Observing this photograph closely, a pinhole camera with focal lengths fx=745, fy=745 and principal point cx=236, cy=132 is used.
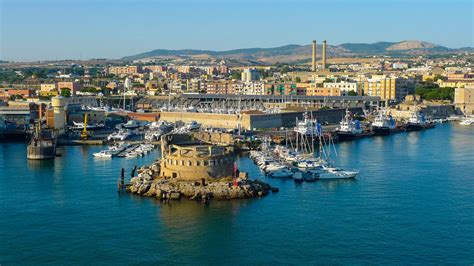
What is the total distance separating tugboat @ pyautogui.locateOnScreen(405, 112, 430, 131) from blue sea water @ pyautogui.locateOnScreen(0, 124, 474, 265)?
8.23m

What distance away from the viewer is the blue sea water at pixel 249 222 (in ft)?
23.6

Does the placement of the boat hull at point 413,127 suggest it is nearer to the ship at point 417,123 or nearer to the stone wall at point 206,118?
the ship at point 417,123

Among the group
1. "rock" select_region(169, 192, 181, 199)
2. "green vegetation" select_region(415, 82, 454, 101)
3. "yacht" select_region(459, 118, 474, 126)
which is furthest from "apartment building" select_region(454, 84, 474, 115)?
"rock" select_region(169, 192, 181, 199)

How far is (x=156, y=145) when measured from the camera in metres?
14.9

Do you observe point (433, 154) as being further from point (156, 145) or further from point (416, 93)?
point (416, 93)

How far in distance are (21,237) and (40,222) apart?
583 mm

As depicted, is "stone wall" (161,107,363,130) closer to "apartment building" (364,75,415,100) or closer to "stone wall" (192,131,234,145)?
"stone wall" (192,131,234,145)

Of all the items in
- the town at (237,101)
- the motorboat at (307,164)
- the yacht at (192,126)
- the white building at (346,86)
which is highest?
the white building at (346,86)

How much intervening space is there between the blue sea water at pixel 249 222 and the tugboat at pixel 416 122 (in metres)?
8.23

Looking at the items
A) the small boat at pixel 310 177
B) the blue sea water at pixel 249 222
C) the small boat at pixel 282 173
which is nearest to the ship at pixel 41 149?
the blue sea water at pixel 249 222

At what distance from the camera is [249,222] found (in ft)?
27.2

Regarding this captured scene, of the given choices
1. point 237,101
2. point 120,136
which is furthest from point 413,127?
point 120,136

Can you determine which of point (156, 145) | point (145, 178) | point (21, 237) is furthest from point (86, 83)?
point (21, 237)

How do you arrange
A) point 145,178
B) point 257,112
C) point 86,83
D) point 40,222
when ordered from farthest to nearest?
point 86,83
point 257,112
point 145,178
point 40,222
